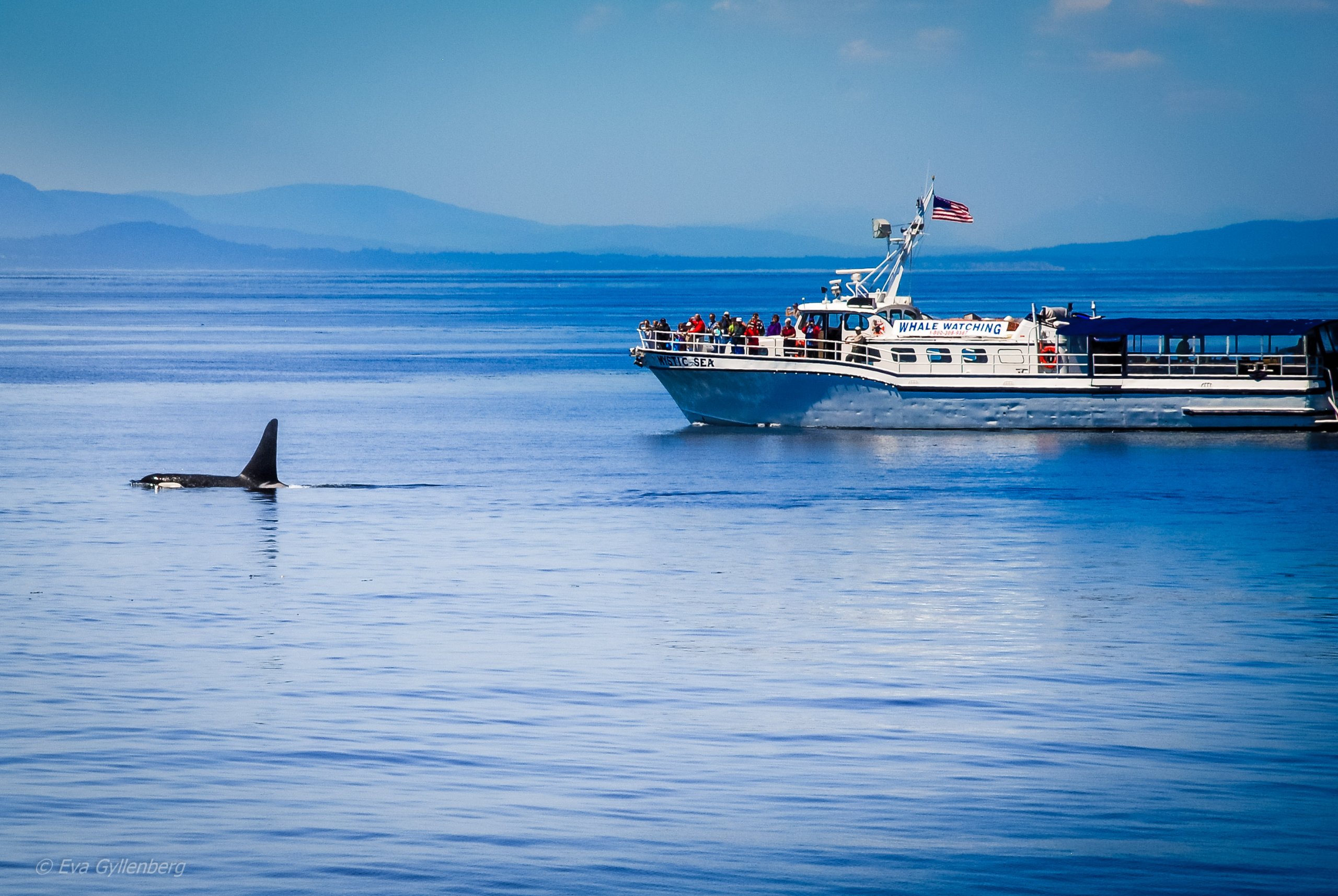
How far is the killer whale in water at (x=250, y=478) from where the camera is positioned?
4566 cm

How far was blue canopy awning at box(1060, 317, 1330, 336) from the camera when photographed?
55.2 m

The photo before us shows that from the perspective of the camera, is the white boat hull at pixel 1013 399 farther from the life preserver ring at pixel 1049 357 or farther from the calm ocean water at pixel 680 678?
the calm ocean water at pixel 680 678

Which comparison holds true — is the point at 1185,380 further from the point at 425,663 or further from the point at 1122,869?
the point at 1122,869

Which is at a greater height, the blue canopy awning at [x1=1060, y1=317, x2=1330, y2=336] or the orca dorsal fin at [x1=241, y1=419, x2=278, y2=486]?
the blue canopy awning at [x1=1060, y1=317, x2=1330, y2=336]

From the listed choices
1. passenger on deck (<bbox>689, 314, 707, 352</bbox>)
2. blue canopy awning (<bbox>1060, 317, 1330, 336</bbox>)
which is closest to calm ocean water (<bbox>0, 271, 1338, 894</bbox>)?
blue canopy awning (<bbox>1060, 317, 1330, 336</bbox>)

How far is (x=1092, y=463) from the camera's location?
51.0 metres

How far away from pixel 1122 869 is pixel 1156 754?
3884 mm

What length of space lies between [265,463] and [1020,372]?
25413 millimetres

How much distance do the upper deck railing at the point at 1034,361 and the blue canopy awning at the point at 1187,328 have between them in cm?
80

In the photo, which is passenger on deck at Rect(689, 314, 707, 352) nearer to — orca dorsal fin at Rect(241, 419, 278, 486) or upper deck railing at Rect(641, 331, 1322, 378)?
upper deck railing at Rect(641, 331, 1322, 378)

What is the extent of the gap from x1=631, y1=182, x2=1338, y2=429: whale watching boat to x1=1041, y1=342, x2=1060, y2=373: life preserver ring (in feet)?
0.17

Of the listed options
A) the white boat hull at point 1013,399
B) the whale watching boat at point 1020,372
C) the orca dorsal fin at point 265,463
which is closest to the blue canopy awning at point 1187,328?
the whale watching boat at point 1020,372

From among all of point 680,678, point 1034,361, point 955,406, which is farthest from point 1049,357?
point 680,678

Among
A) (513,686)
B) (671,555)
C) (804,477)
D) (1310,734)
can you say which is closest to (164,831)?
(513,686)
